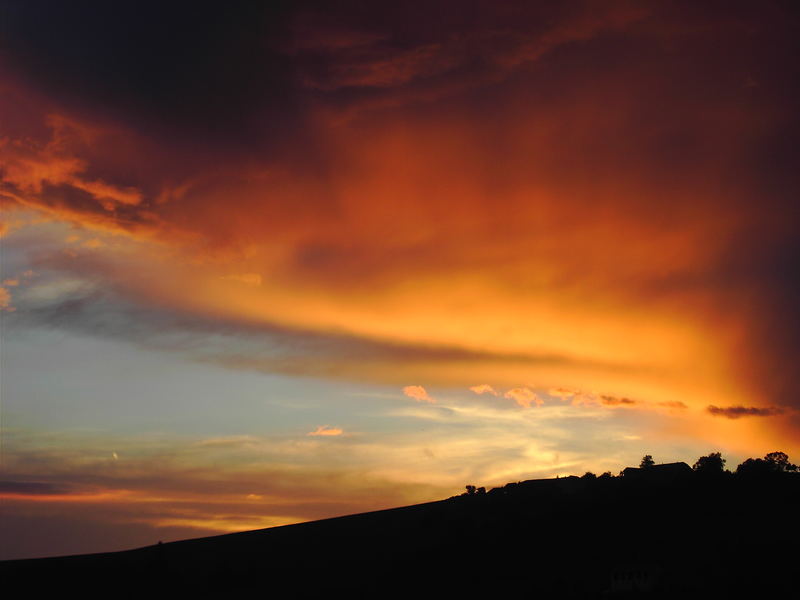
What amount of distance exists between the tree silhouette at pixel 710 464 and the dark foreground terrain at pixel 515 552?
7.88 m

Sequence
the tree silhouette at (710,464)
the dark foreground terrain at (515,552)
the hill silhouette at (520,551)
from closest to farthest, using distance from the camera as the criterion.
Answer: the dark foreground terrain at (515,552), the hill silhouette at (520,551), the tree silhouette at (710,464)

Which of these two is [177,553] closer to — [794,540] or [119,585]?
[119,585]

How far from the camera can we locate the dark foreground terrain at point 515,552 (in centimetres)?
8656

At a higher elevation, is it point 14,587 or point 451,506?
point 451,506

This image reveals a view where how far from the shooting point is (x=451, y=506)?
12506 cm

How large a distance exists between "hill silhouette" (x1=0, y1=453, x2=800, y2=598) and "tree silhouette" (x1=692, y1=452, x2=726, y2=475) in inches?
37.7

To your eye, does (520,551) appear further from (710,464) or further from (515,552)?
(710,464)

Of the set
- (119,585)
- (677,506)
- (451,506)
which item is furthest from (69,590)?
(677,506)

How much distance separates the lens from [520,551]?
102 meters

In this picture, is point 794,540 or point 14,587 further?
point 14,587

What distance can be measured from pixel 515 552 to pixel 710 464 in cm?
5294

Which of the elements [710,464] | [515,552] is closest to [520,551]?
[515,552]

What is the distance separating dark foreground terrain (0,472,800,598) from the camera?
8656cm

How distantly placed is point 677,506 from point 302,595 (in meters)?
53.8
